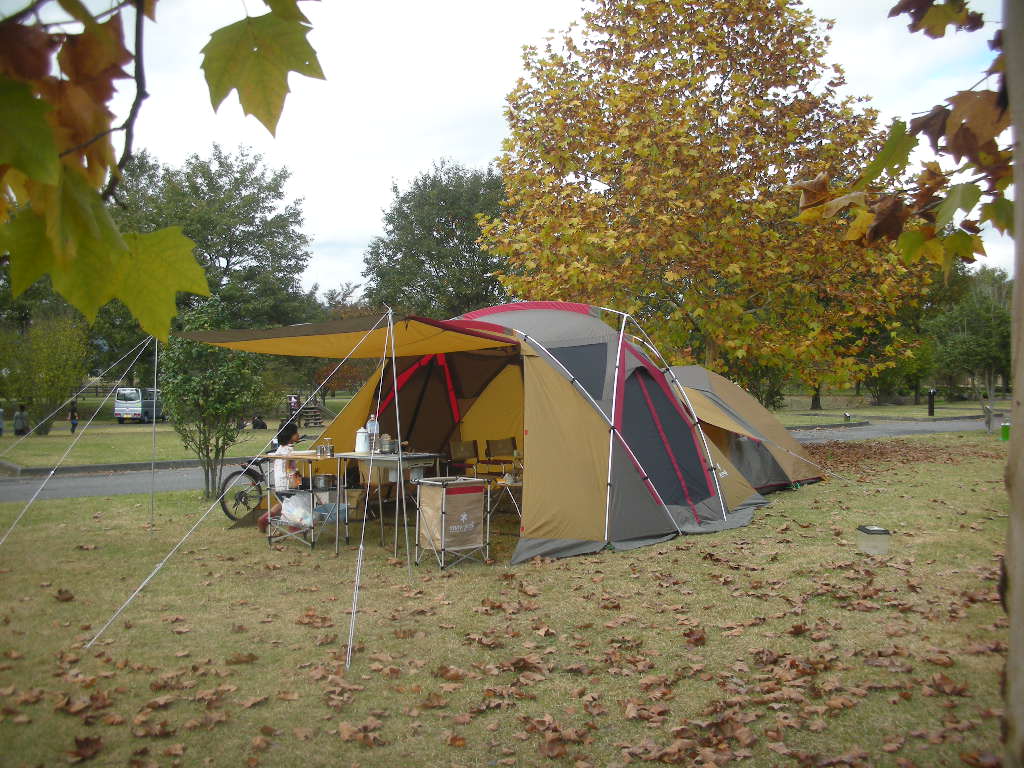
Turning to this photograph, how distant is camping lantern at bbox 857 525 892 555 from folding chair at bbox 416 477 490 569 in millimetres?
3310

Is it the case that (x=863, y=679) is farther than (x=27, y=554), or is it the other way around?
(x=27, y=554)

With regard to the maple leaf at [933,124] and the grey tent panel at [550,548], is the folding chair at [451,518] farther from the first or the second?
the maple leaf at [933,124]

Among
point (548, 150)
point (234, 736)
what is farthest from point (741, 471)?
point (234, 736)

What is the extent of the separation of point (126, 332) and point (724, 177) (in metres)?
27.0

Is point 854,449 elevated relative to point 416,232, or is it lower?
lower

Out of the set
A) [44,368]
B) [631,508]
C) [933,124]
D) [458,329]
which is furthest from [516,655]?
[44,368]

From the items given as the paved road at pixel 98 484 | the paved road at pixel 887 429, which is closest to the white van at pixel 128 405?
the paved road at pixel 98 484

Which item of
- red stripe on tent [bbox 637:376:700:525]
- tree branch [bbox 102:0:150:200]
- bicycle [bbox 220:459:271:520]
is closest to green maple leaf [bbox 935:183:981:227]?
tree branch [bbox 102:0:150:200]

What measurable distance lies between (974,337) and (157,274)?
4057cm

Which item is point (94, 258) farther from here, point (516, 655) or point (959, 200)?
point (516, 655)

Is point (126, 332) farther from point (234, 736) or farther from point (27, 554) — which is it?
point (234, 736)

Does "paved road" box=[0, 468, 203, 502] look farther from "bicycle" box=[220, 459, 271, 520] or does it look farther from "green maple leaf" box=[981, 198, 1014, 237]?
"green maple leaf" box=[981, 198, 1014, 237]

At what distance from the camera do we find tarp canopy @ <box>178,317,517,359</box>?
22.4 ft

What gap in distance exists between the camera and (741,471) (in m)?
10.6
